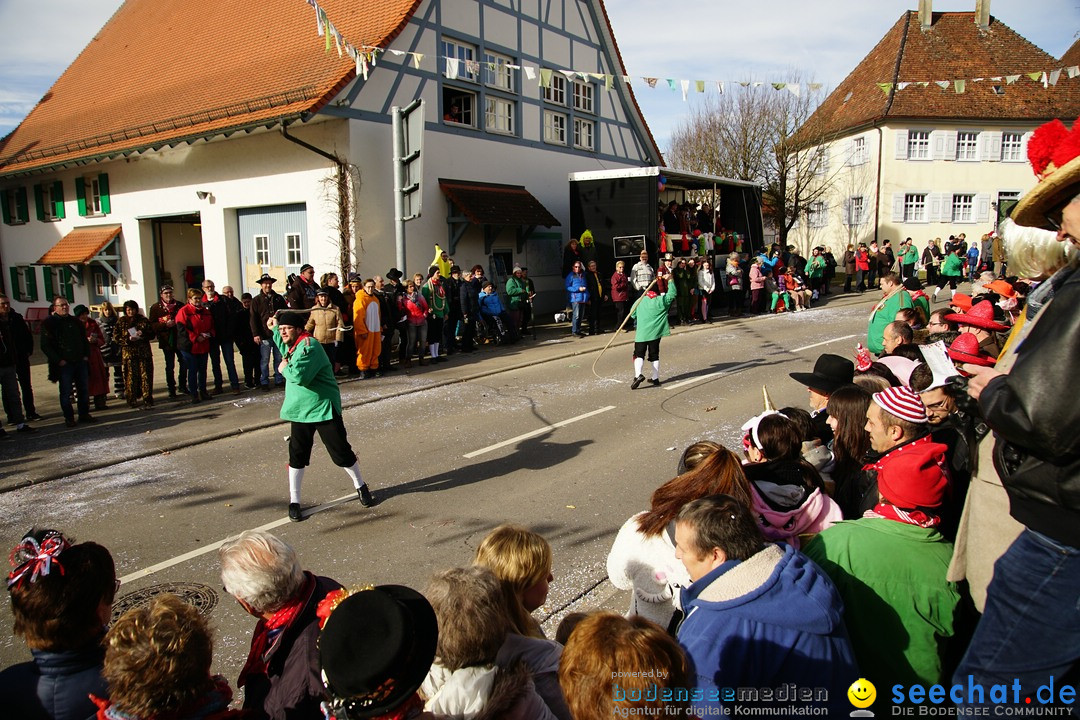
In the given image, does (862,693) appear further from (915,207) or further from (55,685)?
(915,207)

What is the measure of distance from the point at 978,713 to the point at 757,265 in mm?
19411

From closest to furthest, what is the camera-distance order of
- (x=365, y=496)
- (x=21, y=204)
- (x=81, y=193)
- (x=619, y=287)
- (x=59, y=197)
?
1. (x=365, y=496)
2. (x=619, y=287)
3. (x=81, y=193)
4. (x=59, y=197)
5. (x=21, y=204)

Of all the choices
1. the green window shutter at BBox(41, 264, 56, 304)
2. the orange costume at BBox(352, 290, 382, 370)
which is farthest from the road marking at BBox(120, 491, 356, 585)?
the green window shutter at BBox(41, 264, 56, 304)

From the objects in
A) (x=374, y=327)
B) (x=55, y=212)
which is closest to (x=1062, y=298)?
(x=374, y=327)

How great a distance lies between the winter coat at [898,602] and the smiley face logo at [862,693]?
0.15 metres

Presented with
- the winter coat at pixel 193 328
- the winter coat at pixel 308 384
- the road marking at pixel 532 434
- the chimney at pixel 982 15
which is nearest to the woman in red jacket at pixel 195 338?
the winter coat at pixel 193 328

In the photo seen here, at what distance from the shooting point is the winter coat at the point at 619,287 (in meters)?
17.1

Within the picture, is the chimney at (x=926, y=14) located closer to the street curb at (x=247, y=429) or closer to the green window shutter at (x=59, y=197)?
the street curb at (x=247, y=429)

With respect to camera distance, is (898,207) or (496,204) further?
(898,207)

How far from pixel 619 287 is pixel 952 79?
25.5 meters

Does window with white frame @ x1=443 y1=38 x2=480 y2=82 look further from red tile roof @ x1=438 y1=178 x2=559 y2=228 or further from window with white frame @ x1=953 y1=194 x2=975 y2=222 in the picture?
window with white frame @ x1=953 y1=194 x2=975 y2=222

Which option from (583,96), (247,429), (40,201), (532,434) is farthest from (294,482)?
(40,201)

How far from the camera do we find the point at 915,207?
33656 millimetres

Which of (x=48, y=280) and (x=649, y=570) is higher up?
(x=48, y=280)
